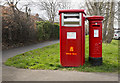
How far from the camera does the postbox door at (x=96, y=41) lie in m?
7.10

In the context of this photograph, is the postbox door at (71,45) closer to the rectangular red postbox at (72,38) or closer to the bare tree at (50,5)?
the rectangular red postbox at (72,38)

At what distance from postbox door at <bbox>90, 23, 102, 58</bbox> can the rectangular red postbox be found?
546 mm

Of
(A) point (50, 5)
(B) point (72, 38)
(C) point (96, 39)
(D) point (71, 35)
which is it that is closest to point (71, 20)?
(D) point (71, 35)

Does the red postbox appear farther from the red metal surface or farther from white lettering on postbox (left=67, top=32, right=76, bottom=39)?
white lettering on postbox (left=67, top=32, right=76, bottom=39)

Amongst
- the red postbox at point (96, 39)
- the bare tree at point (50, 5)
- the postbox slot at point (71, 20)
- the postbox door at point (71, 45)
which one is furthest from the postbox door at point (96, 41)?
the bare tree at point (50, 5)

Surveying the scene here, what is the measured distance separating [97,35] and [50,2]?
86.9 feet

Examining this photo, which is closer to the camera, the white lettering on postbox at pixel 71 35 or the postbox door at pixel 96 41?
the white lettering on postbox at pixel 71 35

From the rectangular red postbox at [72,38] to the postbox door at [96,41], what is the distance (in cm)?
55

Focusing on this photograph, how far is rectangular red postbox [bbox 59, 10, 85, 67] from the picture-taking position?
6.79 meters

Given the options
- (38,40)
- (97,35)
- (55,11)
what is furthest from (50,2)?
(97,35)

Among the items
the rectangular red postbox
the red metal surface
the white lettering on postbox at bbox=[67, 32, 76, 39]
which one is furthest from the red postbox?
the white lettering on postbox at bbox=[67, 32, 76, 39]

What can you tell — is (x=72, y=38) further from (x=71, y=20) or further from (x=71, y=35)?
(x=71, y=20)

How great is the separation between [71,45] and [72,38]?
0.89 ft

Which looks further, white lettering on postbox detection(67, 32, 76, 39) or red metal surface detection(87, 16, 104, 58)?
red metal surface detection(87, 16, 104, 58)
